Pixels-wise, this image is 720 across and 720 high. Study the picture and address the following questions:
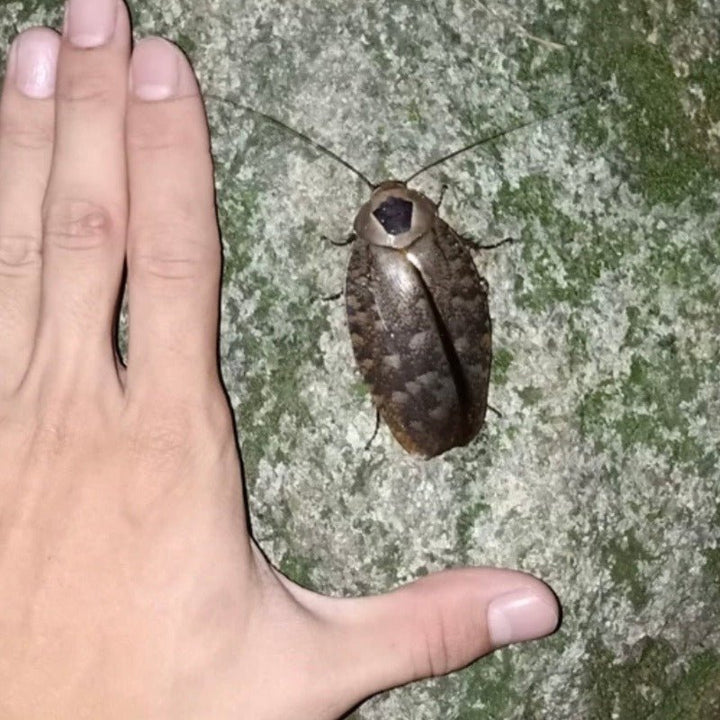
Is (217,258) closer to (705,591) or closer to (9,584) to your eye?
(9,584)

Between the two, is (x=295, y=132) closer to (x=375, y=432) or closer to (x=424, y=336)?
(x=424, y=336)

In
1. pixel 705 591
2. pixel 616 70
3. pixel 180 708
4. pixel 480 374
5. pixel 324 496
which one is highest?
pixel 616 70

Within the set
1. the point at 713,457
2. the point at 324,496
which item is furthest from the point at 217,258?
the point at 713,457

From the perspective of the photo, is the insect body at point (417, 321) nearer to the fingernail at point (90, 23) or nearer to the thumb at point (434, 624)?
the thumb at point (434, 624)

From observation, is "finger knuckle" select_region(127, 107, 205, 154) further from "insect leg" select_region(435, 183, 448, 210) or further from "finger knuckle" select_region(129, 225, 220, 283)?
"insect leg" select_region(435, 183, 448, 210)

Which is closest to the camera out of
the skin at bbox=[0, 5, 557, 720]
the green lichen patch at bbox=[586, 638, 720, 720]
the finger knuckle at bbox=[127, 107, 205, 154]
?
the skin at bbox=[0, 5, 557, 720]

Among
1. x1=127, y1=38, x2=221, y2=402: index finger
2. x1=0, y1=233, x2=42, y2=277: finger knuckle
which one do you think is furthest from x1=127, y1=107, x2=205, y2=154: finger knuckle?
x1=0, y1=233, x2=42, y2=277: finger knuckle

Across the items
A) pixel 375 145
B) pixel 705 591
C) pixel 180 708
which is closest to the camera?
pixel 180 708
